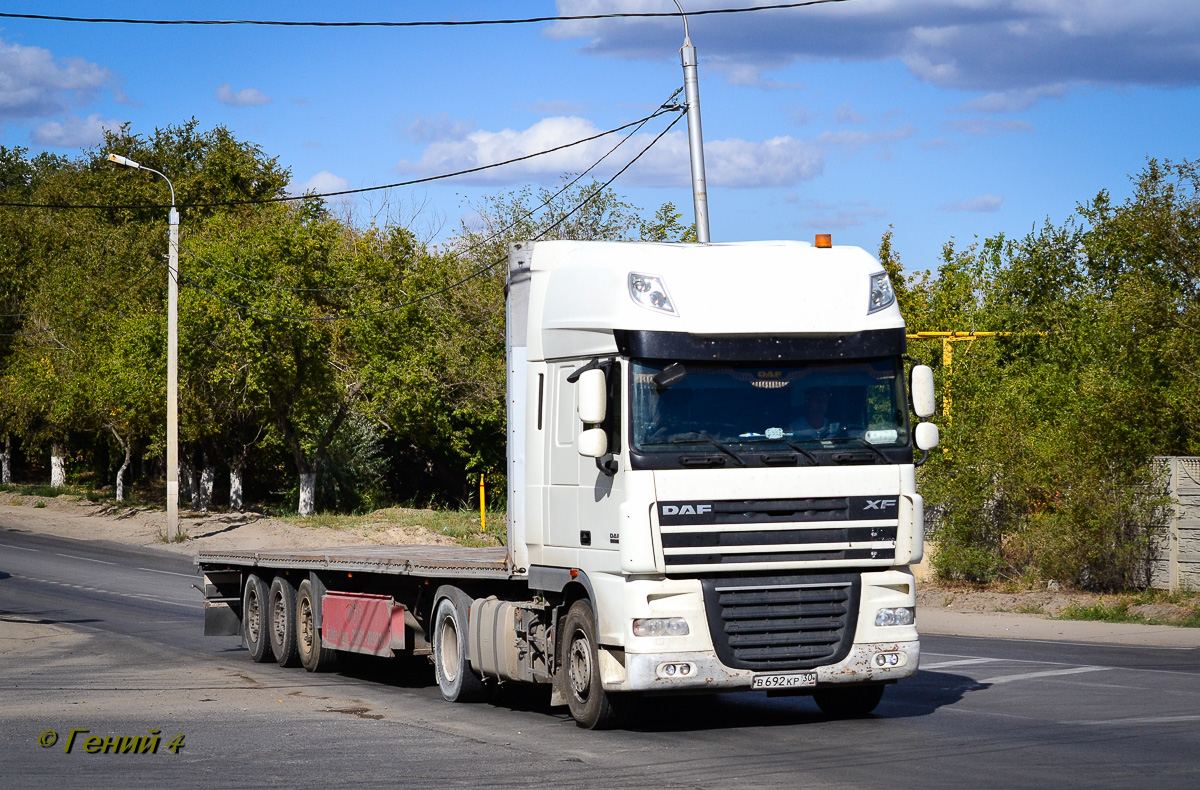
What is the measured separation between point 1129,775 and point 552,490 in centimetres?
482

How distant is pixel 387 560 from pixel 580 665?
136 inches

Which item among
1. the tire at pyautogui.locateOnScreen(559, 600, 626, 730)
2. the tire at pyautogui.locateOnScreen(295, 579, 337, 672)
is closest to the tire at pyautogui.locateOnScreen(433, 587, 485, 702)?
the tire at pyautogui.locateOnScreen(559, 600, 626, 730)

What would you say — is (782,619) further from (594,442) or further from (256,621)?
(256,621)

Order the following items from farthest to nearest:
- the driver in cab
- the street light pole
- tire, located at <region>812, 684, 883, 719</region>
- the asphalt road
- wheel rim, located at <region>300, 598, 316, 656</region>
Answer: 1. the street light pole
2. wheel rim, located at <region>300, 598, 316, 656</region>
3. tire, located at <region>812, 684, 883, 719</region>
4. the driver in cab
5. the asphalt road

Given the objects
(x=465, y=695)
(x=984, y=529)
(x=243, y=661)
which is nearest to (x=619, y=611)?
(x=465, y=695)

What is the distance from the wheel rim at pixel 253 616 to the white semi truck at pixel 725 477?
649cm

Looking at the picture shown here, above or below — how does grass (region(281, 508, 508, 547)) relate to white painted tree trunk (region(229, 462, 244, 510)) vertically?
below

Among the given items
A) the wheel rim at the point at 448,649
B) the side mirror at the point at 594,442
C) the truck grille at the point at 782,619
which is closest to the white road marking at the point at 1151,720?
the truck grille at the point at 782,619

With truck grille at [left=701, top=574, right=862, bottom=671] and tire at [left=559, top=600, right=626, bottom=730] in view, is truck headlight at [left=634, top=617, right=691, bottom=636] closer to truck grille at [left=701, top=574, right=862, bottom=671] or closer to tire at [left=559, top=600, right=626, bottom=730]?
truck grille at [left=701, top=574, right=862, bottom=671]

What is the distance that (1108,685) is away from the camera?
12570 mm

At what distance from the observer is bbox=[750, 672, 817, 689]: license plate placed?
9867 millimetres

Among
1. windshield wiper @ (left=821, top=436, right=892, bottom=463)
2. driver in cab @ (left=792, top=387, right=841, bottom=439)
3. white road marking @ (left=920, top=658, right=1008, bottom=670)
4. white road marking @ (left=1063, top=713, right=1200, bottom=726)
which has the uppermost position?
driver in cab @ (left=792, top=387, right=841, bottom=439)

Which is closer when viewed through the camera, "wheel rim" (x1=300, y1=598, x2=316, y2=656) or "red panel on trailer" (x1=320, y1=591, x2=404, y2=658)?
"red panel on trailer" (x1=320, y1=591, x2=404, y2=658)

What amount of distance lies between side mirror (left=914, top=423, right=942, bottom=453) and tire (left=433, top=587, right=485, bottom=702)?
14.1 feet
